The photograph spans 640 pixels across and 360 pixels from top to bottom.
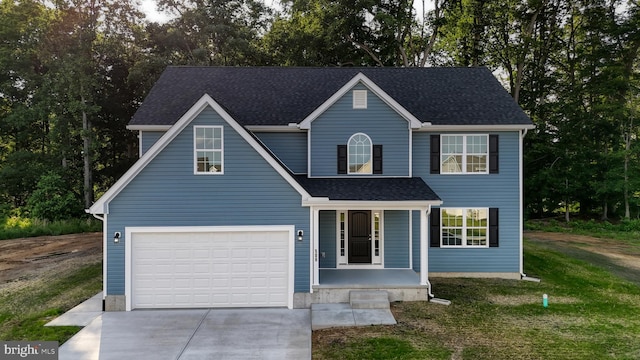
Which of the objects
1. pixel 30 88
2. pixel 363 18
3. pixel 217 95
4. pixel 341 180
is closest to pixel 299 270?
pixel 341 180

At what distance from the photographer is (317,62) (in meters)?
30.1

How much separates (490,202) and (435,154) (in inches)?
104

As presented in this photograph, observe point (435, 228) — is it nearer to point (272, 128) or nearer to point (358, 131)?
point (358, 131)

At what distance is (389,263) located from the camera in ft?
43.1

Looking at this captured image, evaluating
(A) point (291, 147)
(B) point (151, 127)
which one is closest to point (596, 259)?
(A) point (291, 147)

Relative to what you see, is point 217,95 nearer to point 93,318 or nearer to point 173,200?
point 173,200

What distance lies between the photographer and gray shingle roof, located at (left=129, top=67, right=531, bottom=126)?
1377 cm

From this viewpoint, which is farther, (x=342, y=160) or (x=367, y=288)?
(x=342, y=160)

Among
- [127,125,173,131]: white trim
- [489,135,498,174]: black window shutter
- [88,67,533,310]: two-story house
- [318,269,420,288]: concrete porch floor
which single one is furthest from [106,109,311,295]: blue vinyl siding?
[489,135,498,174]: black window shutter

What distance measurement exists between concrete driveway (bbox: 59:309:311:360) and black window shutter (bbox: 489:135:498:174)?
838 centimetres

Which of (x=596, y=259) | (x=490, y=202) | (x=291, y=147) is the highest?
(x=291, y=147)

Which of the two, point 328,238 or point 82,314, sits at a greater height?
point 328,238

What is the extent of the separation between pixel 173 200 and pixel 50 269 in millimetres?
8271

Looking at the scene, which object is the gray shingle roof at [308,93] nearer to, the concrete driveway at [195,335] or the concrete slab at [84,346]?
the concrete driveway at [195,335]
